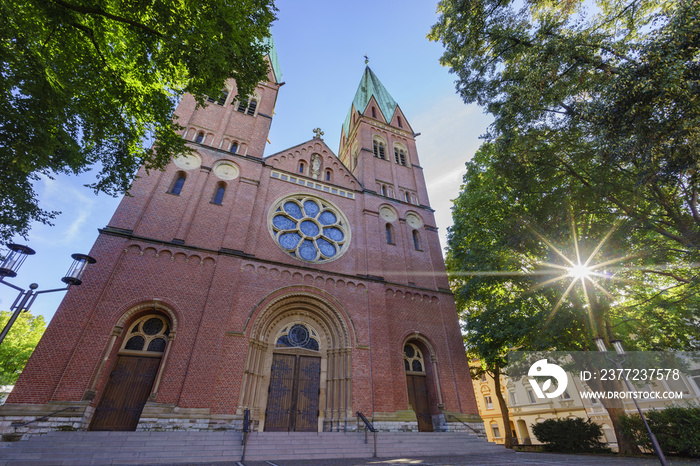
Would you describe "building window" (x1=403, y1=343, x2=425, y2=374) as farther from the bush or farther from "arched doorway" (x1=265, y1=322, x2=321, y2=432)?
the bush

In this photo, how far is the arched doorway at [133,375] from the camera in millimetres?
9102

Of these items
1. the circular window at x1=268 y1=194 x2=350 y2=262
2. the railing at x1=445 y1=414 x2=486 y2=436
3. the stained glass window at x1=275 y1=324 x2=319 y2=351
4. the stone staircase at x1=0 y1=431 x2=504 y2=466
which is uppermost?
the circular window at x1=268 y1=194 x2=350 y2=262

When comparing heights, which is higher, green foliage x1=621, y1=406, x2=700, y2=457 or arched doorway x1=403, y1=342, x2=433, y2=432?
arched doorway x1=403, y1=342, x2=433, y2=432

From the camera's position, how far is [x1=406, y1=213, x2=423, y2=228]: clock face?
18.7m

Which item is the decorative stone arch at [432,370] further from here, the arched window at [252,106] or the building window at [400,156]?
the arched window at [252,106]

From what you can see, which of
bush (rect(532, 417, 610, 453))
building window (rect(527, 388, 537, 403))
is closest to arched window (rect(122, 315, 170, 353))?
bush (rect(532, 417, 610, 453))

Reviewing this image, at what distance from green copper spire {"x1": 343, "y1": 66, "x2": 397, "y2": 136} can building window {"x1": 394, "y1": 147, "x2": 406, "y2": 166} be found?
137 inches

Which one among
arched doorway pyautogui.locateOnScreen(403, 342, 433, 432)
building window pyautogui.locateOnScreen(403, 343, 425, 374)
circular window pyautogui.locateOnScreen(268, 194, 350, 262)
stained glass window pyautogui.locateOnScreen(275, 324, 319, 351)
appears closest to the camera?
stained glass window pyautogui.locateOnScreen(275, 324, 319, 351)

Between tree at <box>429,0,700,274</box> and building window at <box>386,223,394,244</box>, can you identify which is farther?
building window at <box>386,223,394,244</box>

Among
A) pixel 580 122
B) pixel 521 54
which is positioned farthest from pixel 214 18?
pixel 580 122

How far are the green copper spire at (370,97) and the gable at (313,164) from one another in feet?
27.1

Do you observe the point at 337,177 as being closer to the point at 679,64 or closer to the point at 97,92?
the point at 97,92

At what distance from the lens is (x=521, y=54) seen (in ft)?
34.2

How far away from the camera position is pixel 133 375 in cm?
981
